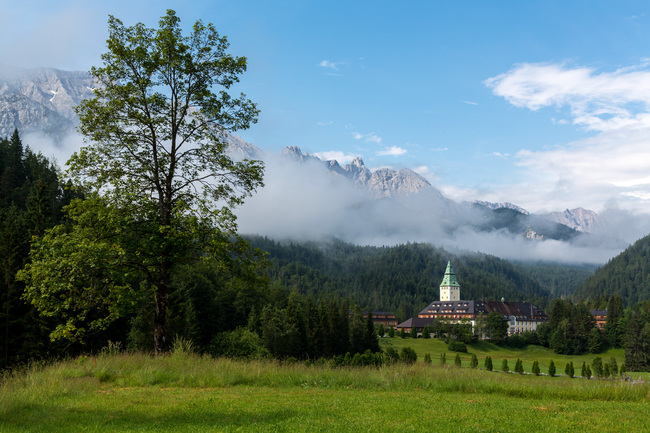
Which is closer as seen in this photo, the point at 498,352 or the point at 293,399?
the point at 293,399

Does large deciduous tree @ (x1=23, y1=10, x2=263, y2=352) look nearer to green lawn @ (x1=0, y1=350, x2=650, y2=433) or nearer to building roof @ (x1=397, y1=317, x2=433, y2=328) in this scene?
green lawn @ (x1=0, y1=350, x2=650, y2=433)

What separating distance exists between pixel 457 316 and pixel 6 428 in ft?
655

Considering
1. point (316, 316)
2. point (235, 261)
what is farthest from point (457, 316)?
point (235, 261)

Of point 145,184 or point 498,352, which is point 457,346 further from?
point 145,184

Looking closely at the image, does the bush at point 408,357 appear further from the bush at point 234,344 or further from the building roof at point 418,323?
the building roof at point 418,323

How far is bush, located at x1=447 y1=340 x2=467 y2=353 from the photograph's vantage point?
12600 cm

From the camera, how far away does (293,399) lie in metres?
11.7

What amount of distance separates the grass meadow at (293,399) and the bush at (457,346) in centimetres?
11717

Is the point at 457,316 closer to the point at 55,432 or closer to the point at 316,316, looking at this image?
the point at 316,316

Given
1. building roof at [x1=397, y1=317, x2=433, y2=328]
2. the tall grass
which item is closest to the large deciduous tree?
the tall grass

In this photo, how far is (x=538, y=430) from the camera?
876cm

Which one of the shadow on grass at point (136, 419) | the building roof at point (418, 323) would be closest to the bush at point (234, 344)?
the shadow on grass at point (136, 419)

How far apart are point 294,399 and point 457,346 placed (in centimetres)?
12321

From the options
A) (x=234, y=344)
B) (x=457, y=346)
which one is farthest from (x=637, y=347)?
(x=234, y=344)
